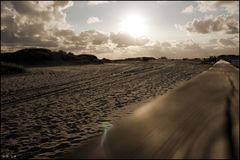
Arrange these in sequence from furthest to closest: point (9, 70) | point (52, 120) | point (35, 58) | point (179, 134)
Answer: point (35, 58) < point (9, 70) < point (52, 120) < point (179, 134)

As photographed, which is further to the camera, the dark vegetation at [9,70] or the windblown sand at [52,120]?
the dark vegetation at [9,70]

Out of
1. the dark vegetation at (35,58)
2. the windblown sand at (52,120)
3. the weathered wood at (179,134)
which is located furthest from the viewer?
the dark vegetation at (35,58)

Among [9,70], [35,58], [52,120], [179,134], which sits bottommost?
[52,120]

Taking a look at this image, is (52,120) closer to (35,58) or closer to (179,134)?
(179,134)

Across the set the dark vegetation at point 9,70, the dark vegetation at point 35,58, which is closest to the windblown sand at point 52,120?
the dark vegetation at point 9,70

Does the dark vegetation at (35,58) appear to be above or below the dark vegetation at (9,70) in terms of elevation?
above

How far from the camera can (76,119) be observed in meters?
9.64

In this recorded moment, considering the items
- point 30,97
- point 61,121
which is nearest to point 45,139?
point 61,121

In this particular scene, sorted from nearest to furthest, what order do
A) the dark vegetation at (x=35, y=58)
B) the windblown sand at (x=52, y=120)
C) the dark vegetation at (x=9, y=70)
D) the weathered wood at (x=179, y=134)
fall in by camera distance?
the weathered wood at (x=179, y=134) → the windblown sand at (x=52, y=120) → the dark vegetation at (x=9, y=70) → the dark vegetation at (x=35, y=58)

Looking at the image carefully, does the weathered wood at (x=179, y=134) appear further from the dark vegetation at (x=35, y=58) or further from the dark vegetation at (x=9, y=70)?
the dark vegetation at (x=35, y=58)

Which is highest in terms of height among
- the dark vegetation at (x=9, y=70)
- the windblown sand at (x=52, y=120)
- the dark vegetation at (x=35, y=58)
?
the dark vegetation at (x=35, y=58)

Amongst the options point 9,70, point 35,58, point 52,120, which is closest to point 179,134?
point 52,120

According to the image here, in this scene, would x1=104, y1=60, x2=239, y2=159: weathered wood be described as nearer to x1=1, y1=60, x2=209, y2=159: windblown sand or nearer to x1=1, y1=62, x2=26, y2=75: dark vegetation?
x1=1, y1=60, x2=209, y2=159: windblown sand

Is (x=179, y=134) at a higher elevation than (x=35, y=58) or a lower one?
lower
